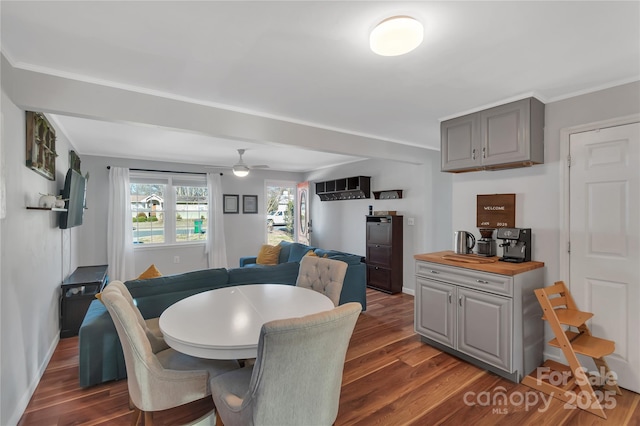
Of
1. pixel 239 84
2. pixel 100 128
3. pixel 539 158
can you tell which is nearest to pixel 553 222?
pixel 539 158

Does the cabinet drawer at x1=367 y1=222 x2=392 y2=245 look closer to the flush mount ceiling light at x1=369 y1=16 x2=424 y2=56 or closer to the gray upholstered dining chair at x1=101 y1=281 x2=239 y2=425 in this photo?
the flush mount ceiling light at x1=369 y1=16 x2=424 y2=56

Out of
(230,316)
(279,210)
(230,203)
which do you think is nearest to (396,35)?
(230,316)

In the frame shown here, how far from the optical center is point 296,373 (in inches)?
51.5

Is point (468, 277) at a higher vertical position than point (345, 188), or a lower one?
lower

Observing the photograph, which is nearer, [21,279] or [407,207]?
[21,279]

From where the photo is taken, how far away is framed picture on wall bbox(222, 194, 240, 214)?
652cm

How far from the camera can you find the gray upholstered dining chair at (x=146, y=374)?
1.54 m

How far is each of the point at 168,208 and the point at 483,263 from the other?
557 cm

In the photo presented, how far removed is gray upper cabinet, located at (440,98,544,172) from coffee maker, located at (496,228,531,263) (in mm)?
610

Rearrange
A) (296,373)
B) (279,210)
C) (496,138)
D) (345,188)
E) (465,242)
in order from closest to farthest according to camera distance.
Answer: (296,373)
(496,138)
(465,242)
(345,188)
(279,210)

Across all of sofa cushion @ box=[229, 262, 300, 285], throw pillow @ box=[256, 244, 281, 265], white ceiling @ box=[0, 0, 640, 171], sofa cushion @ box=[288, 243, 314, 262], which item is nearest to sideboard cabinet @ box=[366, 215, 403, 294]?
sofa cushion @ box=[288, 243, 314, 262]

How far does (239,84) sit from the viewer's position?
2324 mm

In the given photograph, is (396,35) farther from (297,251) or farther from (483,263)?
(297,251)

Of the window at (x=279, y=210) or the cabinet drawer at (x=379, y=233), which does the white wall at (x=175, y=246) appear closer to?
the window at (x=279, y=210)
